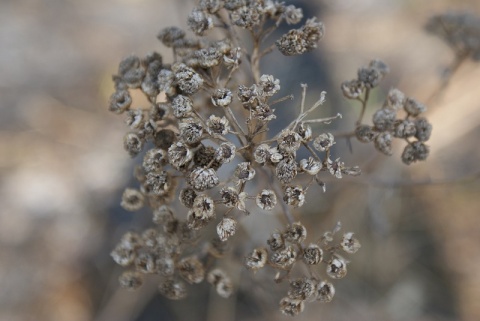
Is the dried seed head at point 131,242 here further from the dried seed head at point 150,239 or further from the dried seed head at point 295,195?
the dried seed head at point 295,195

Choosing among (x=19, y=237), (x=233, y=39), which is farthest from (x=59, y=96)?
(x=233, y=39)

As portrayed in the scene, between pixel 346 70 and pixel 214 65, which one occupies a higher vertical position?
pixel 214 65

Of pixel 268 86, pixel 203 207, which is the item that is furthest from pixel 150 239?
pixel 268 86

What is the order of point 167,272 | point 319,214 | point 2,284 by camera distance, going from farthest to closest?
point 2,284 → point 319,214 → point 167,272

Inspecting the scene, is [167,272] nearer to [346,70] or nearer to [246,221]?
[246,221]

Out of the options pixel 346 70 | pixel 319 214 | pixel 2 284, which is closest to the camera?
pixel 319 214

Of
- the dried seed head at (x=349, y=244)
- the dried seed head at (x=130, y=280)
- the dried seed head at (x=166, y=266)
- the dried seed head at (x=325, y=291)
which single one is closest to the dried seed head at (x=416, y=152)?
the dried seed head at (x=349, y=244)

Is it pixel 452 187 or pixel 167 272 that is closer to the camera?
pixel 167 272
